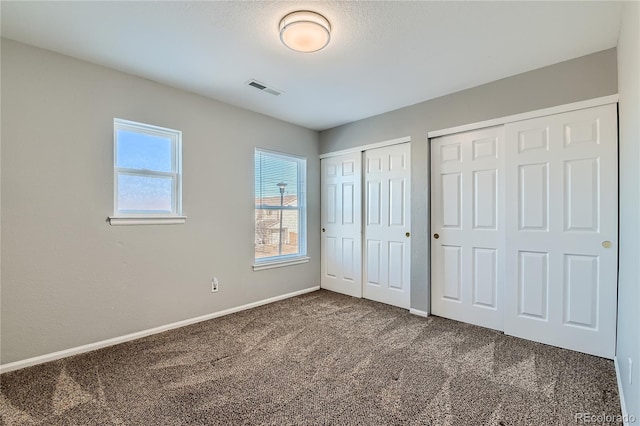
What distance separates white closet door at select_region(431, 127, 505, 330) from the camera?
2932 millimetres

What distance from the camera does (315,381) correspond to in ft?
6.73

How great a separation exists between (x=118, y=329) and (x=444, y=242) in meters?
3.42

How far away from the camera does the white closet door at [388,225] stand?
11.9 ft

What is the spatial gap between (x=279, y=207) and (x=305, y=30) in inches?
98.0

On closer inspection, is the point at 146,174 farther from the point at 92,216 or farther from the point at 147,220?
the point at 92,216

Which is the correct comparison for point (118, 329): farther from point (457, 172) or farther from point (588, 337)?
point (588, 337)

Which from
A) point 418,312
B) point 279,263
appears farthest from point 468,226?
point 279,263

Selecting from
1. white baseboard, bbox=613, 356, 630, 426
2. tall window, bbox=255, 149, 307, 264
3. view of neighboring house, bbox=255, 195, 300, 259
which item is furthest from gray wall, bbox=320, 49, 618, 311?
white baseboard, bbox=613, 356, 630, 426

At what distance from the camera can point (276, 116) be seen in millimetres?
3889

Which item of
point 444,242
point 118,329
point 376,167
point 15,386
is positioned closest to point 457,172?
point 444,242

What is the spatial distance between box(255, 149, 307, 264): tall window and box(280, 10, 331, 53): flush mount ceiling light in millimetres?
1914

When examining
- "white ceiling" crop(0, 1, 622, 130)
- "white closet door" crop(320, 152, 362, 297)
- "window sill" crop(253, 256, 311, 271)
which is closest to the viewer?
"white ceiling" crop(0, 1, 622, 130)

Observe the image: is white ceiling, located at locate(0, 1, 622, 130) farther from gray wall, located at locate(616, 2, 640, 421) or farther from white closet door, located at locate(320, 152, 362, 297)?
white closet door, located at locate(320, 152, 362, 297)

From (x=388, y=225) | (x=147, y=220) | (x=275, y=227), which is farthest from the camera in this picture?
(x=275, y=227)
